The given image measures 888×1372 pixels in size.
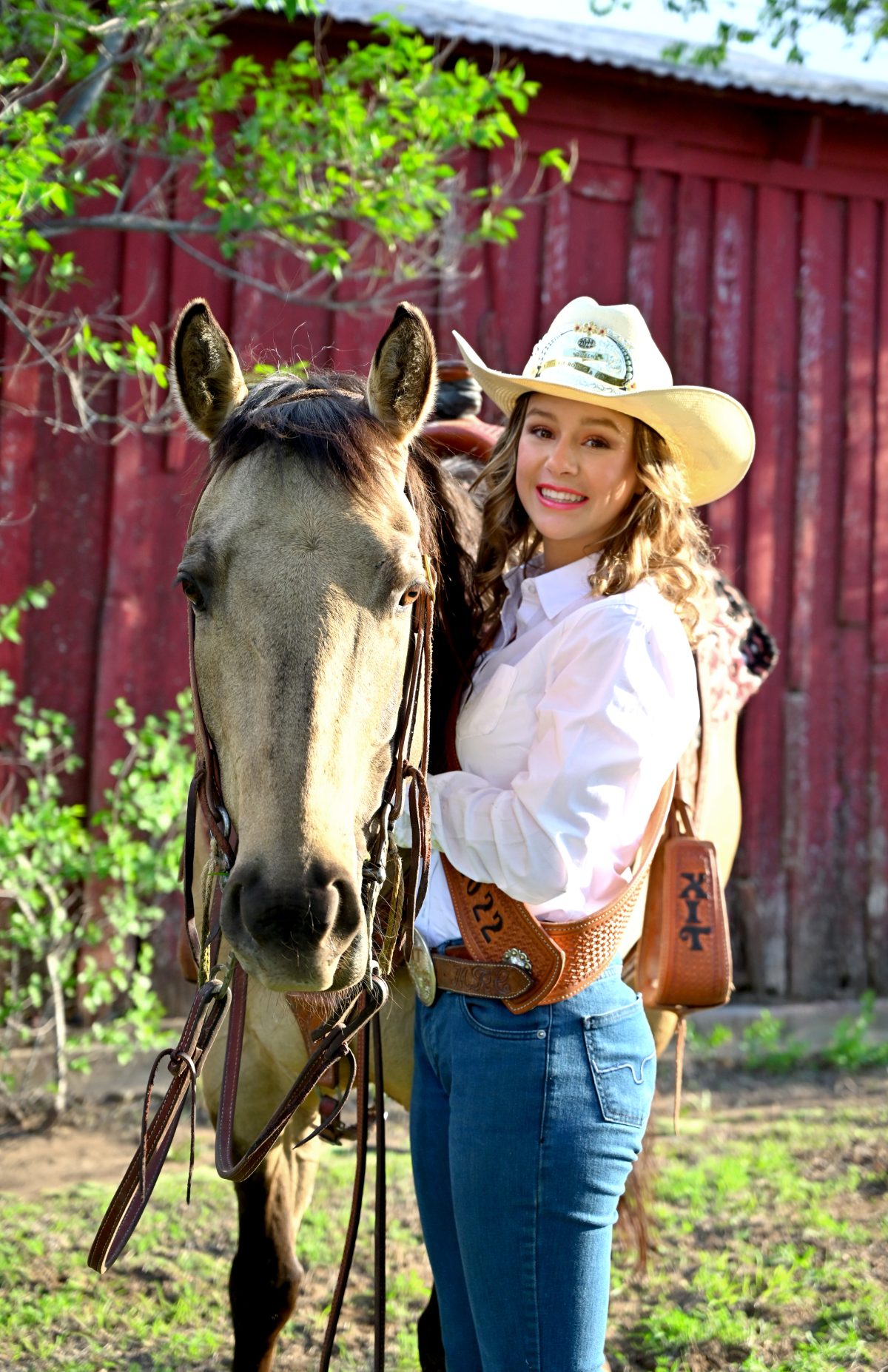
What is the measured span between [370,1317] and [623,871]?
194 centimetres

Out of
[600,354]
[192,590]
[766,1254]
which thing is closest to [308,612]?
[192,590]

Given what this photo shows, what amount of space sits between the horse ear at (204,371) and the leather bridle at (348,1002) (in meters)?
0.35

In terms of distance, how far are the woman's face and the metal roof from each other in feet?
12.0

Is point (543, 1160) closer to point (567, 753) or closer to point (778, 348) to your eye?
point (567, 753)

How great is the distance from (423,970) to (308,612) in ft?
2.03

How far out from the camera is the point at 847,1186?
3.92m

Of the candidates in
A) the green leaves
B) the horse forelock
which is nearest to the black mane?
the horse forelock

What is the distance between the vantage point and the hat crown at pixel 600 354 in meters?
1.98

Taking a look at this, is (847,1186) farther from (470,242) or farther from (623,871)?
(470,242)

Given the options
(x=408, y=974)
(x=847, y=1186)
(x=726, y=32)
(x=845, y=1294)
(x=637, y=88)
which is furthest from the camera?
(x=637, y=88)

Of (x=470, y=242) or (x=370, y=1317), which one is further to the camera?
(x=470, y=242)

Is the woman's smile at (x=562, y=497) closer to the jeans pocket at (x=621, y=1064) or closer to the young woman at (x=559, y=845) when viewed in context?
the young woman at (x=559, y=845)

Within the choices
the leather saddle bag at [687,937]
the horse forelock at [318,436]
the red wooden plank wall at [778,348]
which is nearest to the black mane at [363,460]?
the horse forelock at [318,436]

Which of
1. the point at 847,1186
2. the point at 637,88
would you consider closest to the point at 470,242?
the point at 637,88
